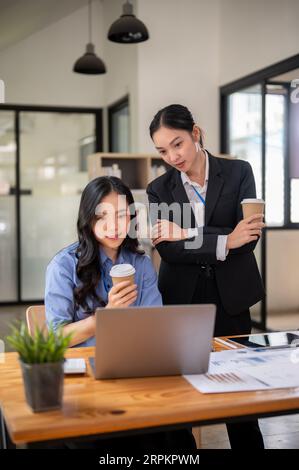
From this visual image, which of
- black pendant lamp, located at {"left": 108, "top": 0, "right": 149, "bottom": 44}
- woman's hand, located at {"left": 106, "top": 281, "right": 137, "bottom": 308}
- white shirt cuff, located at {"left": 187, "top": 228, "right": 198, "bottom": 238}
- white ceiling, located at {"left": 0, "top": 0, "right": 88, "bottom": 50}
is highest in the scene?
white ceiling, located at {"left": 0, "top": 0, "right": 88, "bottom": 50}

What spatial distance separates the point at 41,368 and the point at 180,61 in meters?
6.27

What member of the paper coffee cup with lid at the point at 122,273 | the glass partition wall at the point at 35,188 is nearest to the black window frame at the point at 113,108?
the glass partition wall at the point at 35,188

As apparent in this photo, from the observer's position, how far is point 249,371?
156 centimetres

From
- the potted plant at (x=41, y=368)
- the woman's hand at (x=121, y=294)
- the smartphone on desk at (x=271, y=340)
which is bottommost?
the smartphone on desk at (x=271, y=340)

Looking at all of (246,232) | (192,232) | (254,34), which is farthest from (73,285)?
(254,34)

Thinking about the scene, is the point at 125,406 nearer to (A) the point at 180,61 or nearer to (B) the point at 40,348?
(B) the point at 40,348

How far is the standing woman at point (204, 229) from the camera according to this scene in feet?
7.44

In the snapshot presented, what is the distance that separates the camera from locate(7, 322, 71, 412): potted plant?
1.24 m

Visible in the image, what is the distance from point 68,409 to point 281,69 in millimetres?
5219

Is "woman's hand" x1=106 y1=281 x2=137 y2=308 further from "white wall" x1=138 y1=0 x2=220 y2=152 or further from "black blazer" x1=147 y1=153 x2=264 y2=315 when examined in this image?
"white wall" x1=138 y1=0 x2=220 y2=152

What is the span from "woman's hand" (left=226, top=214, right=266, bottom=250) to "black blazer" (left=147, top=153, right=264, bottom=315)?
64 mm

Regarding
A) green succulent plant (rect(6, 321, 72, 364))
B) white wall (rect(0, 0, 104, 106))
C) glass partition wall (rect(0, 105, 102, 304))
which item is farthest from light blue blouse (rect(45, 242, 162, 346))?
white wall (rect(0, 0, 104, 106))

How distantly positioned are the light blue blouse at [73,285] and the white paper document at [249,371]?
0.47 meters

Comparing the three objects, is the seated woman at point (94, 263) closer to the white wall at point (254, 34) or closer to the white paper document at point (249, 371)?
the white paper document at point (249, 371)
